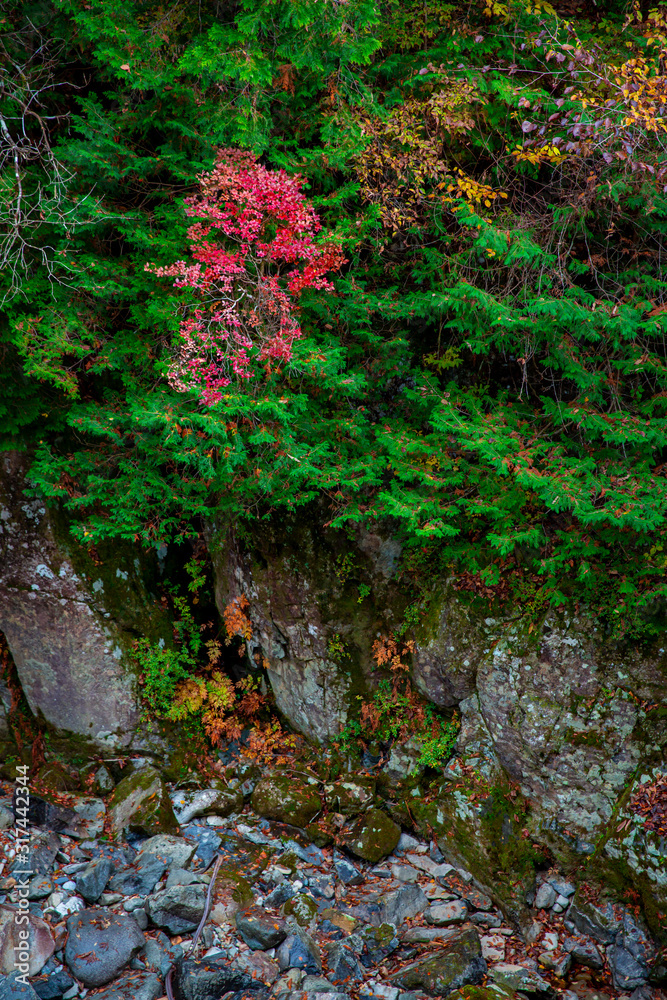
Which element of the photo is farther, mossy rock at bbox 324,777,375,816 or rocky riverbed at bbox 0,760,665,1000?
mossy rock at bbox 324,777,375,816

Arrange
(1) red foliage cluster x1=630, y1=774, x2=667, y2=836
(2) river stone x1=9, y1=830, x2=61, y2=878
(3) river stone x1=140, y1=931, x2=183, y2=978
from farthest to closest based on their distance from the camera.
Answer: (2) river stone x1=9, y1=830, x2=61, y2=878
(1) red foliage cluster x1=630, y1=774, x2=667, y2=836
(3) river stone x1=140, y1=931, x2=183, y2=978

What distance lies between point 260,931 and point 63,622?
410 centimetres

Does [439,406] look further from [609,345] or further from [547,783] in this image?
[547,783]

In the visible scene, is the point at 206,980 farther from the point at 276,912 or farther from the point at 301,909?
the point at 301,909

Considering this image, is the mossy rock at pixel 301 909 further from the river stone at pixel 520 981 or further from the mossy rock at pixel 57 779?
the mossy rock at pixel 57 779

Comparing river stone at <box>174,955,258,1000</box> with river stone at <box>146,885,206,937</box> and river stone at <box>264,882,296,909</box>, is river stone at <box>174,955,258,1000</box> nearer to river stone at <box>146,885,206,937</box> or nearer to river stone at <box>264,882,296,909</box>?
river stone at <box>146,885,206,937</box>

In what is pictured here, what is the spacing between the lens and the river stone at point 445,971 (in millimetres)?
5078

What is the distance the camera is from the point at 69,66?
5883 millimetres

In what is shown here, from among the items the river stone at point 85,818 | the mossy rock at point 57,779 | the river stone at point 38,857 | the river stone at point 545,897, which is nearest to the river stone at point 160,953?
the river stone at point 38,857

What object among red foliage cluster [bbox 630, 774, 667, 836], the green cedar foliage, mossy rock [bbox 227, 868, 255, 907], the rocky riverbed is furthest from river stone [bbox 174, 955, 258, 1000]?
the green cedar foliage

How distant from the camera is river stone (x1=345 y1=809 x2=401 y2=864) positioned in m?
6.61

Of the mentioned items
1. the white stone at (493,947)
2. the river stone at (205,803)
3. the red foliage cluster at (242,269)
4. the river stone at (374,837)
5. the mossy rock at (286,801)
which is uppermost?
the red foliage cluster at (242,269)

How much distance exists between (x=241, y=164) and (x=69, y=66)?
2560mm

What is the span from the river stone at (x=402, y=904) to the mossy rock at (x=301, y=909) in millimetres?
721
